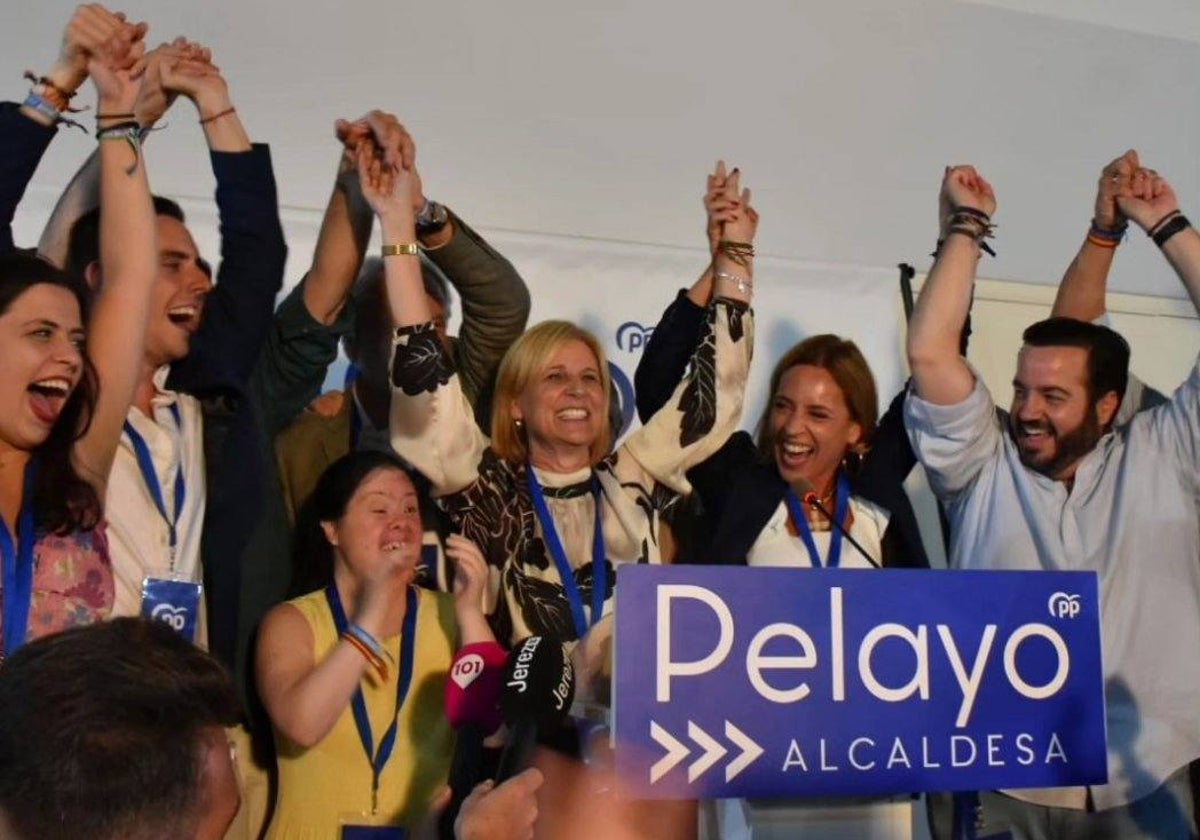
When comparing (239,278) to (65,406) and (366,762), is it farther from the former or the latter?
(366,762)

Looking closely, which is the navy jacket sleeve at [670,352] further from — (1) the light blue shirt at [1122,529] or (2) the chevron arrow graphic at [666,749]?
(2) the chevron arrow graphic at [666,749]

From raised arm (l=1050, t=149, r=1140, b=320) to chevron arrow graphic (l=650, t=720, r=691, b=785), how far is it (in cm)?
193

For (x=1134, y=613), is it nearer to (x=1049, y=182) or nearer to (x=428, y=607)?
(x=428, y=607)

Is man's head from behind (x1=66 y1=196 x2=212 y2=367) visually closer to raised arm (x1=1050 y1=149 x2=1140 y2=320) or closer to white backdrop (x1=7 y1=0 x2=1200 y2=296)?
white backdrop (x1=7 y1=0 x2=1200 y2=296)

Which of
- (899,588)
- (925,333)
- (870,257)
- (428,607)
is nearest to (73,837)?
(899,588)

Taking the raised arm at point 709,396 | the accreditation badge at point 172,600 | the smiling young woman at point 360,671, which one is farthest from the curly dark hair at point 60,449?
the raised arm at point 709,396

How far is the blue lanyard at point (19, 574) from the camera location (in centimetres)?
214

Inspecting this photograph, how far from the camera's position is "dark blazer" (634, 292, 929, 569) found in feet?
10.3

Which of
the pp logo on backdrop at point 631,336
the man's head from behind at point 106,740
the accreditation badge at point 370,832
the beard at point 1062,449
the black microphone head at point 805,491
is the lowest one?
the accreditation badge at point 370,832

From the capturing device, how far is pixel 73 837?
1189 mm

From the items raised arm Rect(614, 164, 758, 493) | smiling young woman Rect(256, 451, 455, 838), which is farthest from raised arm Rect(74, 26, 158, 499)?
raised arm Rect(614, 164, 758, 493)

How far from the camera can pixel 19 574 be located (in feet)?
7.13

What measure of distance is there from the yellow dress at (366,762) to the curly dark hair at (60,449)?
620 mm

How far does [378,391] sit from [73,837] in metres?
2.20
